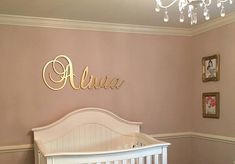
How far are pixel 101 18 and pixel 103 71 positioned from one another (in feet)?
2.25

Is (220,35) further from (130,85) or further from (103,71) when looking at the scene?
(103,71)

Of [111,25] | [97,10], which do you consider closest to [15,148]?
[97,10]

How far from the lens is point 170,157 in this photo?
400 centimetres

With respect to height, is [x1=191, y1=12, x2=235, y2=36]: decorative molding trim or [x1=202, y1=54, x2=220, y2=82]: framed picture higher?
[x1=191, y1=12, x2=235, y2=36]: decorative molding trim

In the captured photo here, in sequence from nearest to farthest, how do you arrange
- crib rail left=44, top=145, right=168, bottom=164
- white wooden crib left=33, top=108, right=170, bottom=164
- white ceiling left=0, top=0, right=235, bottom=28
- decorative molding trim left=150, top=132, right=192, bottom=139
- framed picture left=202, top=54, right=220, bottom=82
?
crib rail left=44, top=145, right=168, bottom=164 < white ceiling left=0, top=0, right=235, bottom=28 < white wooden crib left=33, top=108, right=170, bottom=164 < framed picture left=202, top=54, right=220, bottom=82 < decorative molding trim left=150, top=132, right=192, bottom=139

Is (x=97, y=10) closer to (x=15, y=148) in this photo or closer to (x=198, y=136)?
(x=15, y=148)

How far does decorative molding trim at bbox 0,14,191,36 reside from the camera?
10.6ft

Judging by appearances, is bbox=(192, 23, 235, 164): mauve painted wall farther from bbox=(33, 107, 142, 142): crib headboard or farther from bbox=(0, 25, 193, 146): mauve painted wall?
bbox=(33, 107, 142, 142): crib headboard

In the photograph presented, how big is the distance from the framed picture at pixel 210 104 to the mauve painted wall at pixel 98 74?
1.07ft

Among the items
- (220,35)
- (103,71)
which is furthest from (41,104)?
(220,35)

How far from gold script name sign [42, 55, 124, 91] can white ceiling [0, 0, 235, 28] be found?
1.83 ft

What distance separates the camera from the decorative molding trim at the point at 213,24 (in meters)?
3.38

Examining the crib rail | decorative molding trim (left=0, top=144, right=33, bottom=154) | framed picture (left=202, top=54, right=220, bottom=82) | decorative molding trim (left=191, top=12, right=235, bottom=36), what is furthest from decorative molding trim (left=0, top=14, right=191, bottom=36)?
the crib rail

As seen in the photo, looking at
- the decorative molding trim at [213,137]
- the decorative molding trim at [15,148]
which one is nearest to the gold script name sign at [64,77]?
the decorative molding trim at [15,148]
